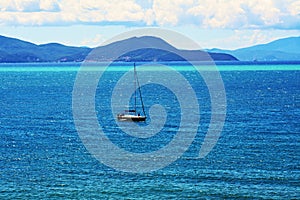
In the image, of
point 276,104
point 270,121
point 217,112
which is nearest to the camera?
point 270,121

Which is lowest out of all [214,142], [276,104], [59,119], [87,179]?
[87,179]

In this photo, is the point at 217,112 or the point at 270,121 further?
the point at 217,112

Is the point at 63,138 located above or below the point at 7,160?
above

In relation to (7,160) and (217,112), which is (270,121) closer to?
(217,112)

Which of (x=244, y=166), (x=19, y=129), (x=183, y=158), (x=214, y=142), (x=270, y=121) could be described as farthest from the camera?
(x=270, y=121)

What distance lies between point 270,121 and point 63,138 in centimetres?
3754

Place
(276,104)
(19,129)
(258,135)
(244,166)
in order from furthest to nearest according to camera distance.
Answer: (276,104) → (19,129) → (258,135) → (244,166)

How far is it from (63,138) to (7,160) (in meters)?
15.4

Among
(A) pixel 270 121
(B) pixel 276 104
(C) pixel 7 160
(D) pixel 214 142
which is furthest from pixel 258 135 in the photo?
(B) pixel 276 104

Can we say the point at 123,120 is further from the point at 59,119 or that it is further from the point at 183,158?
the point at 183,158

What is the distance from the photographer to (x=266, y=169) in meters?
70.4

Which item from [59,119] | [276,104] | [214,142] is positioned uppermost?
[276,104]

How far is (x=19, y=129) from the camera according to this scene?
9925 cm

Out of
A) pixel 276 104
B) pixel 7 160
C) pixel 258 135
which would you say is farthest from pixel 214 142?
pixel 276 104
